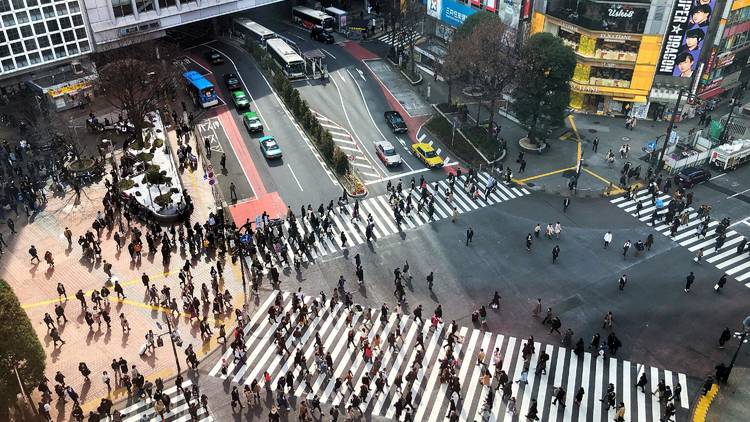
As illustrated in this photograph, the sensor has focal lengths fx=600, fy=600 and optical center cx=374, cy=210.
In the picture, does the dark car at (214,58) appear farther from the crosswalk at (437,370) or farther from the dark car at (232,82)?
the crosswalk at (437,370)

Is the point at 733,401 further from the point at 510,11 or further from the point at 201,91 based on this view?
the point at 201,91

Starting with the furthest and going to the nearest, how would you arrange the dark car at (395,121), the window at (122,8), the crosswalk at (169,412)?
the window at (122,8)
the dark car at (395,121)
the crosswalk at (169,412)

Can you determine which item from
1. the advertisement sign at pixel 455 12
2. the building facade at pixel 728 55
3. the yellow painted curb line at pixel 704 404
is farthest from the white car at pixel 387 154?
the building facade at pixel 728 55

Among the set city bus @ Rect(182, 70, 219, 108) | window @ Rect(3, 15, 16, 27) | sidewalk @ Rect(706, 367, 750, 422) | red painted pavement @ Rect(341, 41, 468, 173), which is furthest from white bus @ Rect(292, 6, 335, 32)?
sidewalk @ Rect(706, 367, 750, 422)

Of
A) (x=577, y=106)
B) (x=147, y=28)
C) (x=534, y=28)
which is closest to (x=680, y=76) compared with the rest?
(x=577, y=106)

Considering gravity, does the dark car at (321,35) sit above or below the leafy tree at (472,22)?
below

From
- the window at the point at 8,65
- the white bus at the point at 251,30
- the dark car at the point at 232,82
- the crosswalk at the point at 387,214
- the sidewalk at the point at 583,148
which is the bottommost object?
the crosswalk at the point at 387,214
